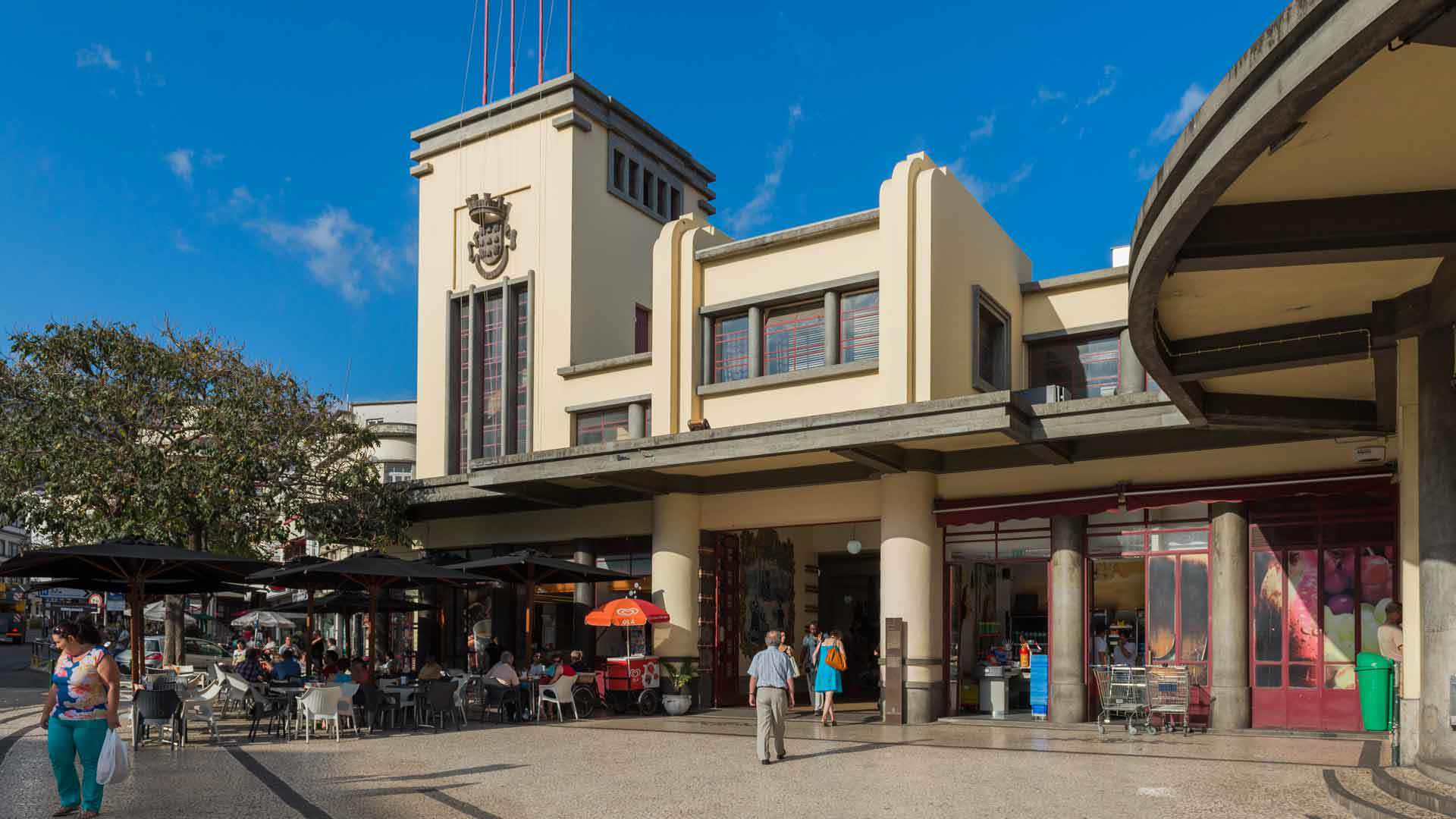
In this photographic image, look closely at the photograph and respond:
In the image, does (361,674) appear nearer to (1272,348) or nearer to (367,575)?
(367,575)

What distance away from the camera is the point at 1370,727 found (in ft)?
51.9

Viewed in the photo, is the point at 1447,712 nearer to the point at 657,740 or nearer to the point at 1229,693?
the point at 1229,693

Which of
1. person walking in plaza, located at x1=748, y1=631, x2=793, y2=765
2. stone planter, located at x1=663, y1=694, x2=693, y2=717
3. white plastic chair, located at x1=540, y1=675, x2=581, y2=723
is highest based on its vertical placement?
person walking in plaza, located at x1=748, y1=631, x2=793, y2=765

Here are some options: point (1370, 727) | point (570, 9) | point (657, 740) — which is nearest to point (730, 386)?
point (657, 740)

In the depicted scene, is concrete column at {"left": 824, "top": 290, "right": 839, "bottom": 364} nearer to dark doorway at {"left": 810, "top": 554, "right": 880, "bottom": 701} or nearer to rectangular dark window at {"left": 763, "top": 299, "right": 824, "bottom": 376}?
rectangular dark window at {"left": 763, "top": 299, "right": 824, "bottom": 376}

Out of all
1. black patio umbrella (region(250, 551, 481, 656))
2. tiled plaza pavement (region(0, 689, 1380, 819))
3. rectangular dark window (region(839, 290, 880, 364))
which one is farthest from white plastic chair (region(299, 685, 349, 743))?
rectangular dark window (region(839, 290, 880, 364))

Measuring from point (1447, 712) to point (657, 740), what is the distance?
9.13 m

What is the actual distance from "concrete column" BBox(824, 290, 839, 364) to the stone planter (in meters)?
6.12

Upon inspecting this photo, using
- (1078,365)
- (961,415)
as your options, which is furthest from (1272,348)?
(1078,365)

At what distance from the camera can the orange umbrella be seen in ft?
66.8

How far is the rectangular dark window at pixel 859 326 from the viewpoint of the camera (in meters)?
20.4

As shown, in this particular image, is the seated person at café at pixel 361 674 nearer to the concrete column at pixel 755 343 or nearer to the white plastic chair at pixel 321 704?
the white plastic chair at pixel 321 704

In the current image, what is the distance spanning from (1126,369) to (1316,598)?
18.5 feet

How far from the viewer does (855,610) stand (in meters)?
26.1
